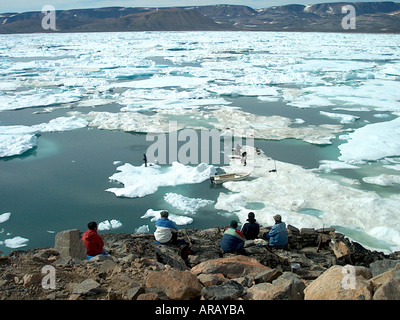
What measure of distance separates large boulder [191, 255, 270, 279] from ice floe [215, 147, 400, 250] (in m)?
3.10

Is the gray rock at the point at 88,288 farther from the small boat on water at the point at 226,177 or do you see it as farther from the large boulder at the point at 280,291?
the small boat on water at the point at 226,177

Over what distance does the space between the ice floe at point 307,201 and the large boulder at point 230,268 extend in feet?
10.2

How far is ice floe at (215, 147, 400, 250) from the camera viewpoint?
7008mm

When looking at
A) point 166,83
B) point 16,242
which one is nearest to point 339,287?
point 16,242

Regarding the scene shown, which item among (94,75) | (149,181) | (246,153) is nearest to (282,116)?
(246,153)

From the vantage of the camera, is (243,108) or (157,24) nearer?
(243,108)

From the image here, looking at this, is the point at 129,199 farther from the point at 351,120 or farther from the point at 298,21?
the point at 298,21

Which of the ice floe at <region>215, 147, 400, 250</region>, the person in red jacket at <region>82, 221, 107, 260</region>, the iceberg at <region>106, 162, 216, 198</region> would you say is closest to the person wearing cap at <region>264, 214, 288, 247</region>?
the ice floe at <region>215, 147, 400, 250</region>

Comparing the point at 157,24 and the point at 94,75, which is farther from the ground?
the point at 157,24

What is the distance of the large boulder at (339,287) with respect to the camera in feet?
9.48

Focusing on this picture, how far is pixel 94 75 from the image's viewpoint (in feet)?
89.4

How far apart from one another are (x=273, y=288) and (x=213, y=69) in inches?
1071

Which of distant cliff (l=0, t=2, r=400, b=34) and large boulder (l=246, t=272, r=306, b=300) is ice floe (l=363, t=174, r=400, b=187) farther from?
distant cliff (l=0, t=2, r=400, b=34)

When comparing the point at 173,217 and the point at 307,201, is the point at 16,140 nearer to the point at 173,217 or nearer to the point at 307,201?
the point at 173,217
